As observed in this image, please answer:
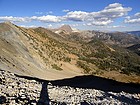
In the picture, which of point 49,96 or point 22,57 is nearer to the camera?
point 49,96

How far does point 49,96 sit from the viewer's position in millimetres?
18922

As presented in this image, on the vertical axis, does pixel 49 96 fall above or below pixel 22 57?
below

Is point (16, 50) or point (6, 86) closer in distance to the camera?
point (6, 86)

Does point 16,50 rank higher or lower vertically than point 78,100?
higher

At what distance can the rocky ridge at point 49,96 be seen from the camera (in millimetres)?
17141

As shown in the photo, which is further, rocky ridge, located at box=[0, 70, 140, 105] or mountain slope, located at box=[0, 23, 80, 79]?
mountain slope, located at box=[0, 23, 80, 79]

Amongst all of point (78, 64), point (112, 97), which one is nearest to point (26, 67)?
point (112, 97)

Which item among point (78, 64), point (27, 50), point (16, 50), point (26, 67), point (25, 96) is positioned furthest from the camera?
point (78, 64)

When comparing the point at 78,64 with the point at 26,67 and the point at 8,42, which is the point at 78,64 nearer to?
the point at 8,42

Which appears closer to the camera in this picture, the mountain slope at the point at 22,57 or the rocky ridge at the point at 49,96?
the rocky ridge at the point at 49,96

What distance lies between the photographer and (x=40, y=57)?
50.7m

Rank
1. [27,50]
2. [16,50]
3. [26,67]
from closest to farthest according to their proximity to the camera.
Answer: [26,67]
[16,50]
[27,50]

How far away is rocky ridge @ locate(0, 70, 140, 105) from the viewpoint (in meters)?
17.1

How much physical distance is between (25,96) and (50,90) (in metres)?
3.54
